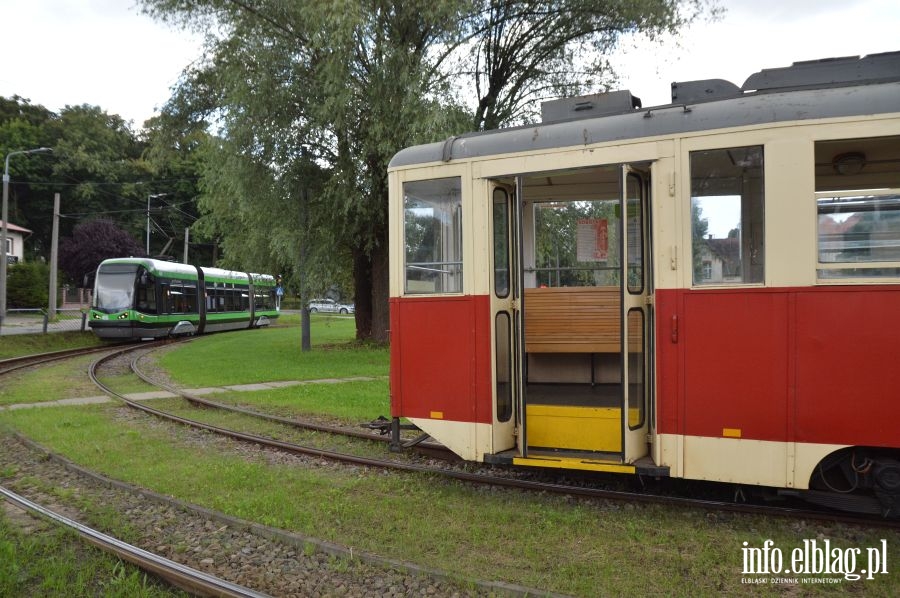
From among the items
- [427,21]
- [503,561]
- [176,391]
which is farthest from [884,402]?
[427,21]

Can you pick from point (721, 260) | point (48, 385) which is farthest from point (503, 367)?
point (48, 385)

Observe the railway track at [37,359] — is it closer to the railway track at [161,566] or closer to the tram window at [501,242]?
the railway track at [161,566]

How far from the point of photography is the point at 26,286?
4247 cm

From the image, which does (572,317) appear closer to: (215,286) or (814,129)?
(814,129)

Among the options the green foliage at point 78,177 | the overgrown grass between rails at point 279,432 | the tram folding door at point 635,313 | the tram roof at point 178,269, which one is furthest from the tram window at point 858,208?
the green foliage at point 78,177

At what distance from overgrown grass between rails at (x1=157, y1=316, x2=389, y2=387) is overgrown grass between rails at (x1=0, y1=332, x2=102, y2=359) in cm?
393

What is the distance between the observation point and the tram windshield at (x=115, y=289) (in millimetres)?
23969

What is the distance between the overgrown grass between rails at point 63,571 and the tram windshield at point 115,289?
67.3 feet

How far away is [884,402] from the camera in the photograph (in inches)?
183

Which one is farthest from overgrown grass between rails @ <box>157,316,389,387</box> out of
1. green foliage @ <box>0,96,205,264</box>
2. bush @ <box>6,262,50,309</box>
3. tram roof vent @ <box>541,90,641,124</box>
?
green foliage @ <box>0,96,205,264</box>

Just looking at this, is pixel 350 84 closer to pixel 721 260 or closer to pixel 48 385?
pixel 48 385

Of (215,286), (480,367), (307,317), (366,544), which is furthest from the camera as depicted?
(215,286)

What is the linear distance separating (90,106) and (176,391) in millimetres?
64258

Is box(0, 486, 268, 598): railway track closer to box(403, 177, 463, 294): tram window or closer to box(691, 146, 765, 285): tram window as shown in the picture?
box(403, 177, 463, 294): tram window
